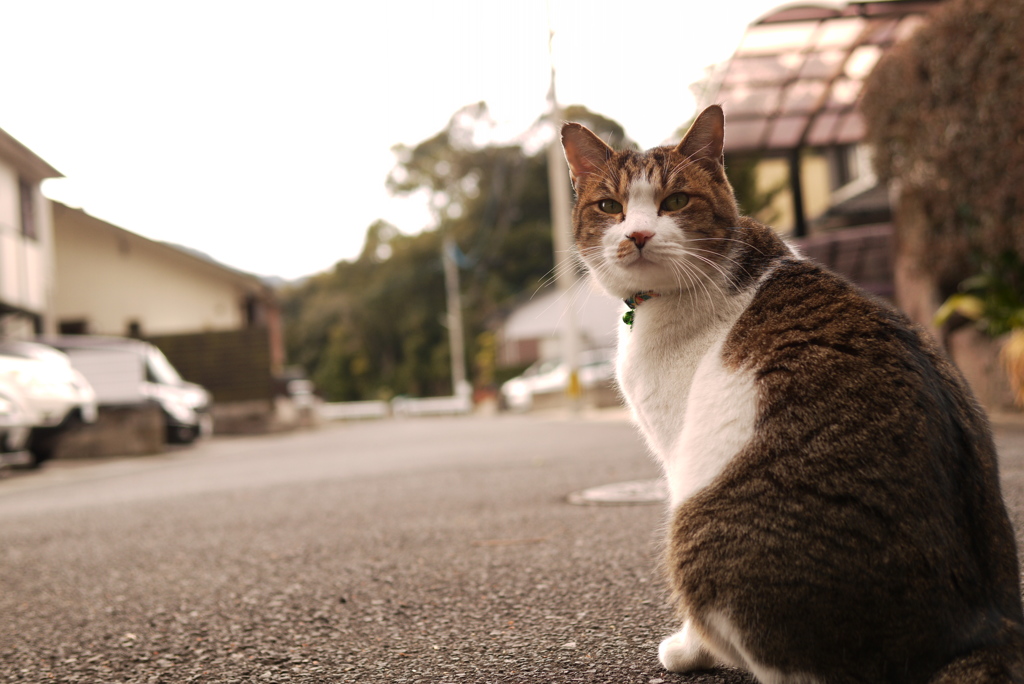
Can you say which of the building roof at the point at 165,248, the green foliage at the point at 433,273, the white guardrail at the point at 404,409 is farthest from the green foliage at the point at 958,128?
the green foliage at the point at 433,273

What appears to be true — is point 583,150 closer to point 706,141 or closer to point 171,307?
point 706,141

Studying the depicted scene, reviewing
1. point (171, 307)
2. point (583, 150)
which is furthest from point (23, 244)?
point (583, 150)

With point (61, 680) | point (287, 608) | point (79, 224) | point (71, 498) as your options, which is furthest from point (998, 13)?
point (79, 224)

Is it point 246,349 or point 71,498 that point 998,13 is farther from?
point 246,349

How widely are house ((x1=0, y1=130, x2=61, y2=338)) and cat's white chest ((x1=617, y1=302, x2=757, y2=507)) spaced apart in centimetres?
1552

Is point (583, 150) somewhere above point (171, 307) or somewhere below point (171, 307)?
below

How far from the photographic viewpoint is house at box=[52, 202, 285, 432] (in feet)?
62.5

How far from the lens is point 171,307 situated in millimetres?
23797

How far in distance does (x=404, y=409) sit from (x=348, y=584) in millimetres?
30760

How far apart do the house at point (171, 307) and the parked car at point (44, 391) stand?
8569 millimetres

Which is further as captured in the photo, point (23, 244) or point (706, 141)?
point (23, 244)

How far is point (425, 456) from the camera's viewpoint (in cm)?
941

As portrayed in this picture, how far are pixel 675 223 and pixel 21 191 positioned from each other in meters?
18.0

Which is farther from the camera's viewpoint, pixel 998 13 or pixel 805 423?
pixel 998 13
